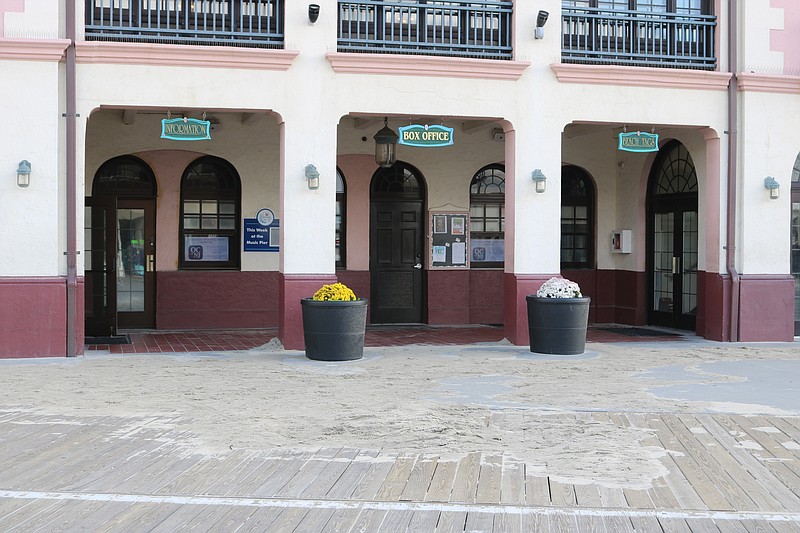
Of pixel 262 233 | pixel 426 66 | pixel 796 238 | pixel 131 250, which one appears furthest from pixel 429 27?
pixel 796 238

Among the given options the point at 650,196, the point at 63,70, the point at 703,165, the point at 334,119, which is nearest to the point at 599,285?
the point at 650,196

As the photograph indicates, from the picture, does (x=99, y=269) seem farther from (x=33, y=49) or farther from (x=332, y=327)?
(x=332, y=327)

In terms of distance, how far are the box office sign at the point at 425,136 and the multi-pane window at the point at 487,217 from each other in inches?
153

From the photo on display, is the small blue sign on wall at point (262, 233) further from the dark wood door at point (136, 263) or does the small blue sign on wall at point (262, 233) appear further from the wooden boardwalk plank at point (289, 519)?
the wooden boardwalk plank at point (289, 519)

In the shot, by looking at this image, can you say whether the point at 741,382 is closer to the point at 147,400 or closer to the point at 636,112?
the point at 636,112

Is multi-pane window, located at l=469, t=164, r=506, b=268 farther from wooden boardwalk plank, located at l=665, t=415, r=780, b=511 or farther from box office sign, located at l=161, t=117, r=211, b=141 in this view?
wooden boardwalk plank, located at l=665, t=415, r=780, b=511

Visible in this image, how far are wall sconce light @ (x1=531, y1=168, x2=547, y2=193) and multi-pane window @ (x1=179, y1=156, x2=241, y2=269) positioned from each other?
533cm

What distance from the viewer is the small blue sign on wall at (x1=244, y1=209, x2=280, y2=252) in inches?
621

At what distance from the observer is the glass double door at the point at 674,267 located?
15.7 metres

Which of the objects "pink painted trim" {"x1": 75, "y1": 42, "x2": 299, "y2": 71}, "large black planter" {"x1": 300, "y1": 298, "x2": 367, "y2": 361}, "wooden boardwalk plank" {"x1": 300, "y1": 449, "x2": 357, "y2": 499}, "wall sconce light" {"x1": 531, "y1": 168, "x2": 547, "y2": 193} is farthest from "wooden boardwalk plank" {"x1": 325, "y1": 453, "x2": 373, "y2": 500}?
"wall sconce light" {"x1": 531, "y1": 168, "x2": 547, "y2": 193}

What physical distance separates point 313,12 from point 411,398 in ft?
19.6

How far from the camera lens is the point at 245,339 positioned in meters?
14.4

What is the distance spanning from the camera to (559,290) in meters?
12.6

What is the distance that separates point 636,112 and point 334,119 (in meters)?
4.57
